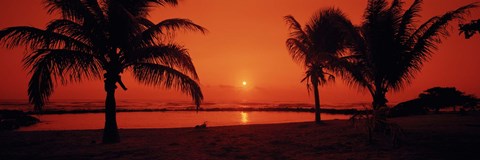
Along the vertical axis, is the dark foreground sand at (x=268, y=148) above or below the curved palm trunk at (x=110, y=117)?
below

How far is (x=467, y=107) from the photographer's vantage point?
23844 millimetres

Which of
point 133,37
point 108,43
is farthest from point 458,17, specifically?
point 108,43

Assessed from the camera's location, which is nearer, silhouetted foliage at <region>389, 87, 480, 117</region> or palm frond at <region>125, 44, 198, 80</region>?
palm frond at <region>125, 44, 198, 80</region>

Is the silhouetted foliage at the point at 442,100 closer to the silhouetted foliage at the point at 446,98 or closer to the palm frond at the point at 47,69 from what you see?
the silhouetted foliage at the point at 446,98

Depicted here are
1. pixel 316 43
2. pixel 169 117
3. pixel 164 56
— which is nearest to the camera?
pixel 164 56

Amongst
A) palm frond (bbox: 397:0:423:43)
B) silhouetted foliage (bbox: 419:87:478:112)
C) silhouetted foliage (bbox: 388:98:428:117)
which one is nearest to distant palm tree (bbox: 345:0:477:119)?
palm frond (bbox: 397:0:423:43)

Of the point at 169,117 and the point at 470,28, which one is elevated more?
the point at 470,28

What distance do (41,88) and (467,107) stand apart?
28.2 m

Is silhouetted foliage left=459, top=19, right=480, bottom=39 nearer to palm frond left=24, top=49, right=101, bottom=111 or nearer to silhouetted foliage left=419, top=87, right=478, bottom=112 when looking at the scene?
palm frond left=24, top=49, right=101, bottom=111

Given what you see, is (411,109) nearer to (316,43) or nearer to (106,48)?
(316,43)

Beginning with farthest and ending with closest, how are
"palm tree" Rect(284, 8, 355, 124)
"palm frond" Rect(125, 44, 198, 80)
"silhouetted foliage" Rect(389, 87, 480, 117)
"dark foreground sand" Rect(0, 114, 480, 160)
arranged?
"silhouetted foliage" Rect(389, 87, 480, 117)
"palm tree" Rect(284, 8, 355, 124)
"palm frond" Rect(125, 44, 198, 80)
"dark foreground sand" Rect(0, 114, 480, 160)

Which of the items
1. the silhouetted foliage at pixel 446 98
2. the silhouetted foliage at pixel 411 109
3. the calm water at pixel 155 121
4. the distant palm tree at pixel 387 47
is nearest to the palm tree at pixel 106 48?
the distant palm tree at pixel 387 47

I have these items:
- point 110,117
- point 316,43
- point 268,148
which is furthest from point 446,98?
point 110,117

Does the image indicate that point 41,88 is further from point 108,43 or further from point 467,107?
point 467,107
